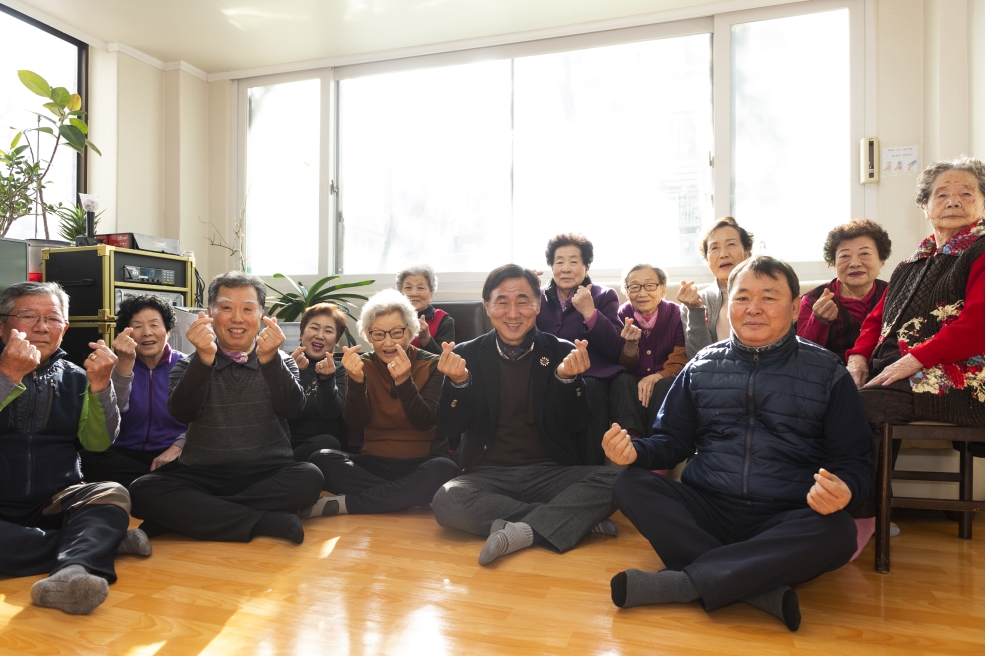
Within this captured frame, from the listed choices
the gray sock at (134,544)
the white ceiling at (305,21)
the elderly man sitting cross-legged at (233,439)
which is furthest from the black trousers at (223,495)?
the white ceiling at (305,21)

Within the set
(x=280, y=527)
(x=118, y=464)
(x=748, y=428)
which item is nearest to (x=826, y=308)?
(x=748, y=428)

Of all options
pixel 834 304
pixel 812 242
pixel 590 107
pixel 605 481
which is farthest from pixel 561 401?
pixel 590 107

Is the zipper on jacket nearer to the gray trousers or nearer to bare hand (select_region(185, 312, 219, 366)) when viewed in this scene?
the gray trousers

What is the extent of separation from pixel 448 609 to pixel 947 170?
193 cm

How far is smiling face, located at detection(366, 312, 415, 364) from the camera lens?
Result: 8.23ft

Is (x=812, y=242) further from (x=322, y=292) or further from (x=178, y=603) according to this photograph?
(x=178, y=603)

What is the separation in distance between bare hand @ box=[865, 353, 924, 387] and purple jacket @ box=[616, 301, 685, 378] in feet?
2.91

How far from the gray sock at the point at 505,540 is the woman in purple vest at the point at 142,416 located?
1232 millimetres

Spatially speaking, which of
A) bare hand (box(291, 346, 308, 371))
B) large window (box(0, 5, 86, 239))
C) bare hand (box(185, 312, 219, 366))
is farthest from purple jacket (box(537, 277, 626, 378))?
large window (box(0, 5, 86, 239))

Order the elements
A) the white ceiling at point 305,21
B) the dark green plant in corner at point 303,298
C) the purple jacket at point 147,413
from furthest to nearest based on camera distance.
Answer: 1. the dark green plant in corner at point 303,298
2. the white ceiling at point 305,21
3. the purple jacket at point 147,413

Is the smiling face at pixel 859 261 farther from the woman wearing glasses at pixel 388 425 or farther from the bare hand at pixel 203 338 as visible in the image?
the bare hand at pixel 203 338

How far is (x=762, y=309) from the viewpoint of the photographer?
1.68 m

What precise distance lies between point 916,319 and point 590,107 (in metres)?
2.85

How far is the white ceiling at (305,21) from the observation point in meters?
3.97
